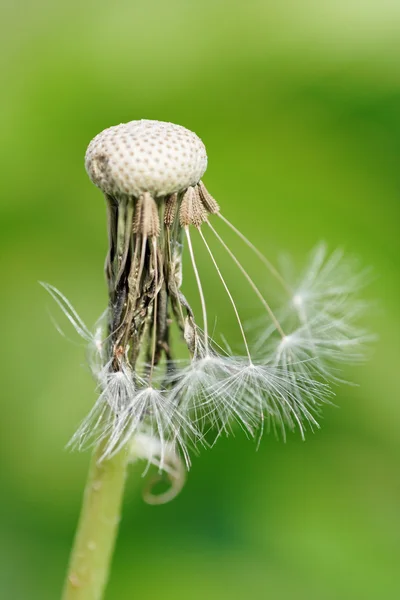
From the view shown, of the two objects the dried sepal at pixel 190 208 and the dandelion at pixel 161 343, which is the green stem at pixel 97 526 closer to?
the dandelion at pixel 161 343

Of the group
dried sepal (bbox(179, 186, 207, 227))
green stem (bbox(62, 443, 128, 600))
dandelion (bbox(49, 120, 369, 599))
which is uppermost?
dried sepal (bbox(179, 186, 207, 227))

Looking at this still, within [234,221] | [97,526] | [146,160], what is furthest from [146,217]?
[234,221]

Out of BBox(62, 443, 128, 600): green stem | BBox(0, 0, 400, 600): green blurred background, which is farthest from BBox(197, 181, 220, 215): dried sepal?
BBox(0, 0, 400, 600): green blurred background

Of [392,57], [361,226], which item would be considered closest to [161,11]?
[392,57]

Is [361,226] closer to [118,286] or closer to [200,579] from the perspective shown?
[200,579]

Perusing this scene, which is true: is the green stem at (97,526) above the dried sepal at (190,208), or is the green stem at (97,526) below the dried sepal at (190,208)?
below

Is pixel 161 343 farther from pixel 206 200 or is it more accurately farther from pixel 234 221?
pixel 234 221

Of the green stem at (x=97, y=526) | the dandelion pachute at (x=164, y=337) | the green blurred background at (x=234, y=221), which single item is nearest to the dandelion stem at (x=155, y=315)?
the dandelion pachute at (x=164, y=337)

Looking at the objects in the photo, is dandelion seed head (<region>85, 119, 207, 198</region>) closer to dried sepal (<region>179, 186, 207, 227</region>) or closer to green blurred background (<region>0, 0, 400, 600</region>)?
dried sepal (<region>179, 186, 207, 227</region>)
